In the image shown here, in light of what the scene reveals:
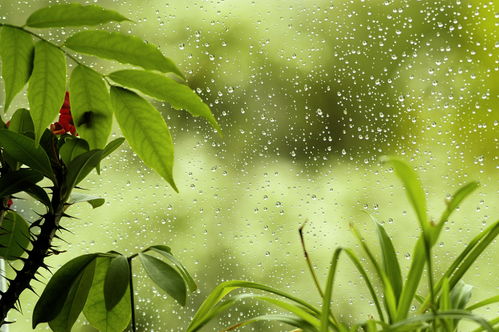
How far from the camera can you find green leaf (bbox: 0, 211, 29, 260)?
2.37ft

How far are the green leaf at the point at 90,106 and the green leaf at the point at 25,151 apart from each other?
5 cm

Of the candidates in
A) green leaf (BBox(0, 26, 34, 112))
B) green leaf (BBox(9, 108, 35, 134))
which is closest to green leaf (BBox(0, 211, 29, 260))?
green leaf (BBox(9, 108, 35, 134))

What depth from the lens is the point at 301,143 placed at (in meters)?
1.00

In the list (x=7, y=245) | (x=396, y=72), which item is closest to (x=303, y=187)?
(x=396, y=72)

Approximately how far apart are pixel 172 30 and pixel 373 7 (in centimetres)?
33

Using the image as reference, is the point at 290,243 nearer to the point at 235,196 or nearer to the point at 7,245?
the point at 235,196

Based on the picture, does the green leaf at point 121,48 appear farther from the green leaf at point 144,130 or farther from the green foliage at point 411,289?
the green foliage at point 411,289

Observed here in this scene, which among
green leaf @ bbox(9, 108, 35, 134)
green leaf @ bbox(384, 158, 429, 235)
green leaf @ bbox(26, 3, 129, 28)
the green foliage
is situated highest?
green leaf @ bbox(26, 3, 129, 28)

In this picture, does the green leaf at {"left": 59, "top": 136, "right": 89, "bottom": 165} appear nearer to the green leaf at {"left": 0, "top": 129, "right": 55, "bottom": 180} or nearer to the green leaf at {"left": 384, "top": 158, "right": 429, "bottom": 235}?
the green leaf at {"left": 0, "top": 129, "right": 55, "bottom": 180}

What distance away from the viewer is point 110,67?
1070 millimetres

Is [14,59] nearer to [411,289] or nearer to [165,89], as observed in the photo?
[165,89]

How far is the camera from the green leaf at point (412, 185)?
1.46 feet

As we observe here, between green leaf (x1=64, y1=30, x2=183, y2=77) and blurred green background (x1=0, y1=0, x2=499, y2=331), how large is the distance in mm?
439

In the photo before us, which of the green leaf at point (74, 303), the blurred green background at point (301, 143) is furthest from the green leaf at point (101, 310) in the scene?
the blurred green background at point (301, 143)
